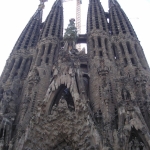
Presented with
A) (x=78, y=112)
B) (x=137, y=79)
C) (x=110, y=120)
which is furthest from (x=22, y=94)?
(x=137, y=79)

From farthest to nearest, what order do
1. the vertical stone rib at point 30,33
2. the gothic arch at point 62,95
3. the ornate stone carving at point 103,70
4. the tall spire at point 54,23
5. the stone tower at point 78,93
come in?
the tall spire at point 54,23 < the vertical stone rib at point 30,33 < the ornate stone carving at point 103,70 < the gothic arch at point 62,95 < the stone tower at point 78,93

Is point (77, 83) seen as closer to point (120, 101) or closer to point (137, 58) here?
point (120, 101)

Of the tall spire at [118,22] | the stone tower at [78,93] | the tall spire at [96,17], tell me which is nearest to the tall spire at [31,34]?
the stone tower at [78,93]

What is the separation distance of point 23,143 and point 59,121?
3049mm

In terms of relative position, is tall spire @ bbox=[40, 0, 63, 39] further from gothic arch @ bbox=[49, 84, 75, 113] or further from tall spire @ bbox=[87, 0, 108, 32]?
gothic arch @ bbox=[49, 84, 75, 113]

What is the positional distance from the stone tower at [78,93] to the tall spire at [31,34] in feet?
0.59

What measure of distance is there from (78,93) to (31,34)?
1583 cm

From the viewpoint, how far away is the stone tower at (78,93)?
14938 mm

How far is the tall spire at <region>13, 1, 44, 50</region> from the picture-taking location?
1092 inches

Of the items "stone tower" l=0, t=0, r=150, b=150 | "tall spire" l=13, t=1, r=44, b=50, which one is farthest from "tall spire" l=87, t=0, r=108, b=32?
"tall spire" l=13, t=1, r=44, b=50

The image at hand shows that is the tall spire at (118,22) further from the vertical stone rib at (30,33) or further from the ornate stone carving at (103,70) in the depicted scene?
the vertical stone rib at (30,33)

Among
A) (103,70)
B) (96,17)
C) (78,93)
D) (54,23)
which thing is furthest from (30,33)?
(78,93)

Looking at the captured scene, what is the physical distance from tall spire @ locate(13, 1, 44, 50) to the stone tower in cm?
18

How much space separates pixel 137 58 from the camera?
21750 millimetres
